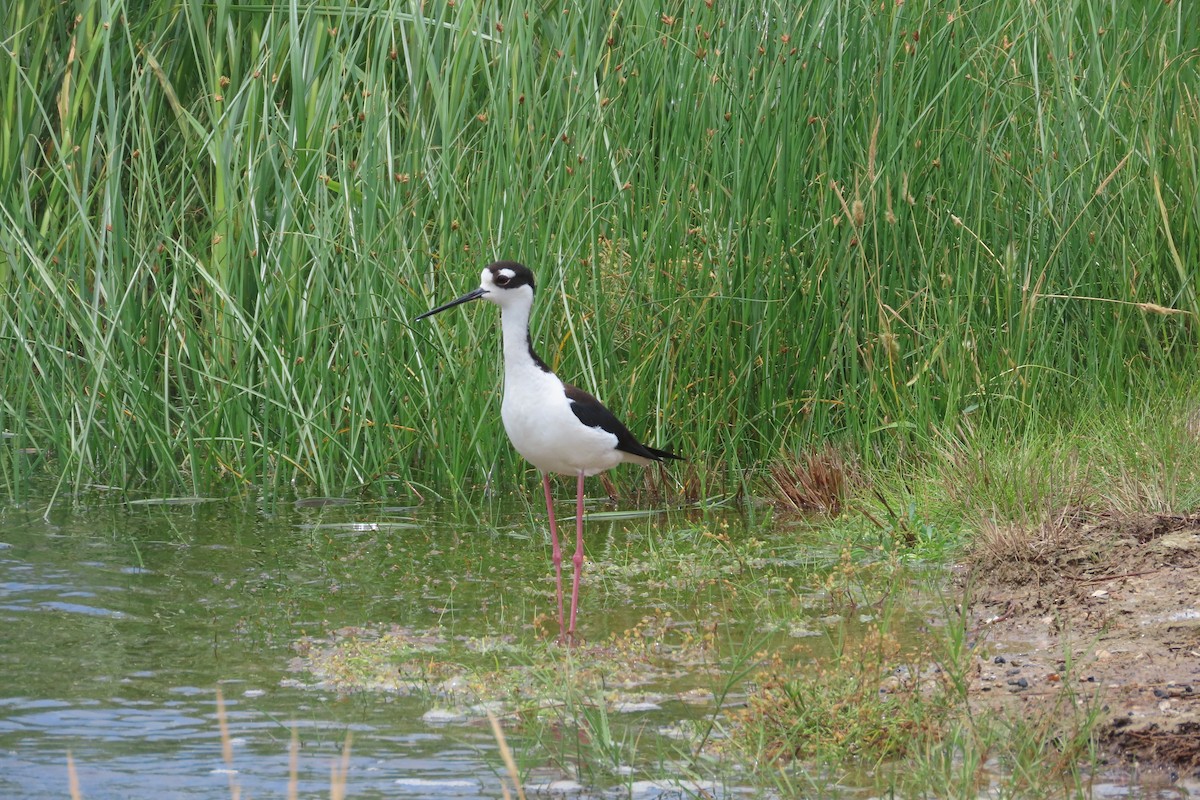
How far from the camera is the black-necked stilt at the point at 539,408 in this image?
218 inches

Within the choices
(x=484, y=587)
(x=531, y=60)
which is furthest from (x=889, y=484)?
(x=531, y=60)

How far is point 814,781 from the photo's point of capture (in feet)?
11.6

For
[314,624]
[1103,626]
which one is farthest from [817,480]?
[314,624]

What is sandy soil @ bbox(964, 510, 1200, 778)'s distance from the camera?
372cm

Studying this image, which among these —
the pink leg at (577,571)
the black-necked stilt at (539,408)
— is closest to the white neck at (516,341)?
the black-necked stilt at (539,408)

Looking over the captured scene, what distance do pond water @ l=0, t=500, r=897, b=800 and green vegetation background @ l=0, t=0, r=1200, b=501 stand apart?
41 cm

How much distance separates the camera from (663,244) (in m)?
6.61

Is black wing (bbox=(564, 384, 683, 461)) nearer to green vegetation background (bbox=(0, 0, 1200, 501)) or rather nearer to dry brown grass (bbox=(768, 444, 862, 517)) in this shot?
green vegetation background (bbox=(0, 0, 1200, 501))

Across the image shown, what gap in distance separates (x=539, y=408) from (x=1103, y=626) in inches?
79.9

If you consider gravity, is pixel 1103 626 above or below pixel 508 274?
below

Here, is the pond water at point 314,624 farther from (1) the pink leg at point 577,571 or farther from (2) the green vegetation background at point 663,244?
(2) the green vegetation background at point 663,244

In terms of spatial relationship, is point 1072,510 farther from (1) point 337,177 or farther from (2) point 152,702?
(1) point 337,177

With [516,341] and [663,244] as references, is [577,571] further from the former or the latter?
[663,244]

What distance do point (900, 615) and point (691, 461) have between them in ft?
6.18
